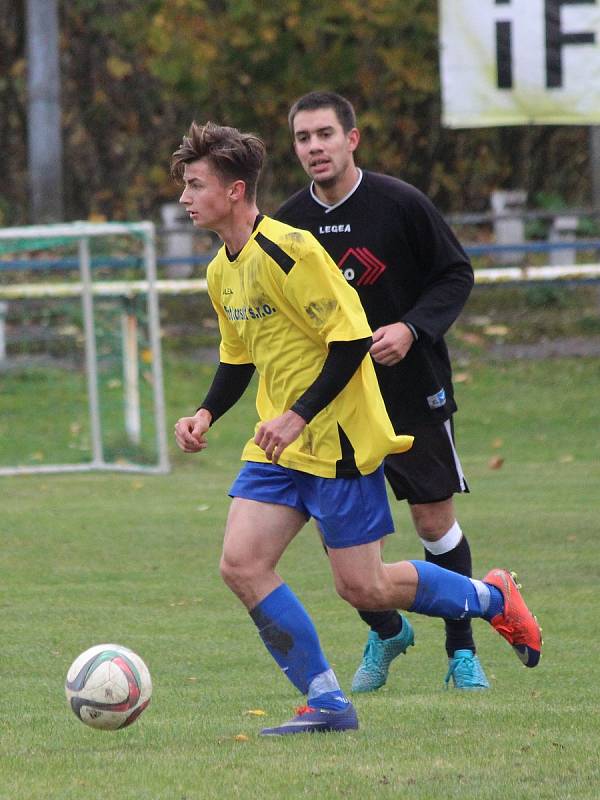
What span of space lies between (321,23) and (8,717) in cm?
1869

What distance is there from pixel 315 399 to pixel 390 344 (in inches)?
34.7

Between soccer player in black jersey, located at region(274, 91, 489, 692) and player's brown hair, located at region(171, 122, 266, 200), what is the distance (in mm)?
990

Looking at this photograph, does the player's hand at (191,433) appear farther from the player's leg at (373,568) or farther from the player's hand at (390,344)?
the player's hand at (390,344)

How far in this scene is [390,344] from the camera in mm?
5953

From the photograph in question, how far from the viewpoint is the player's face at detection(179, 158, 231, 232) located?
17.4 ft

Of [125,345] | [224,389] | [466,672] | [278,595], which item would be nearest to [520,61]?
[125,345]

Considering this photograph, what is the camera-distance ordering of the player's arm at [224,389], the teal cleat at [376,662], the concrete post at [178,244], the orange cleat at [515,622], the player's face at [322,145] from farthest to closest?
the concrete post at [178,244]
the teal cleat at [376,662]
the player's face at [322,145]
the orange cleat at [515,622]
the player's arm at [224,389]

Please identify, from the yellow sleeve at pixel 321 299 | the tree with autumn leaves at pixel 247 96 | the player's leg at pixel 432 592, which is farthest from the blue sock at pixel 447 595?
the tree with autumn leaves at pixel 247 96

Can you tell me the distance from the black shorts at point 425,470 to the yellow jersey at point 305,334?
1.05 metres

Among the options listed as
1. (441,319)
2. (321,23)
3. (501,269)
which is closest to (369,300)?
(441,319)

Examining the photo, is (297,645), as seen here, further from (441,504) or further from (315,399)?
(441,504)

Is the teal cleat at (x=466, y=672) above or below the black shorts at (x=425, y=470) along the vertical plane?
below

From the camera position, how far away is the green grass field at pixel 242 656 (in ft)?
15.3

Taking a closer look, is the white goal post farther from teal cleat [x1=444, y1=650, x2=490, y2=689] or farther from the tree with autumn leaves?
the tree with autumn leaves
